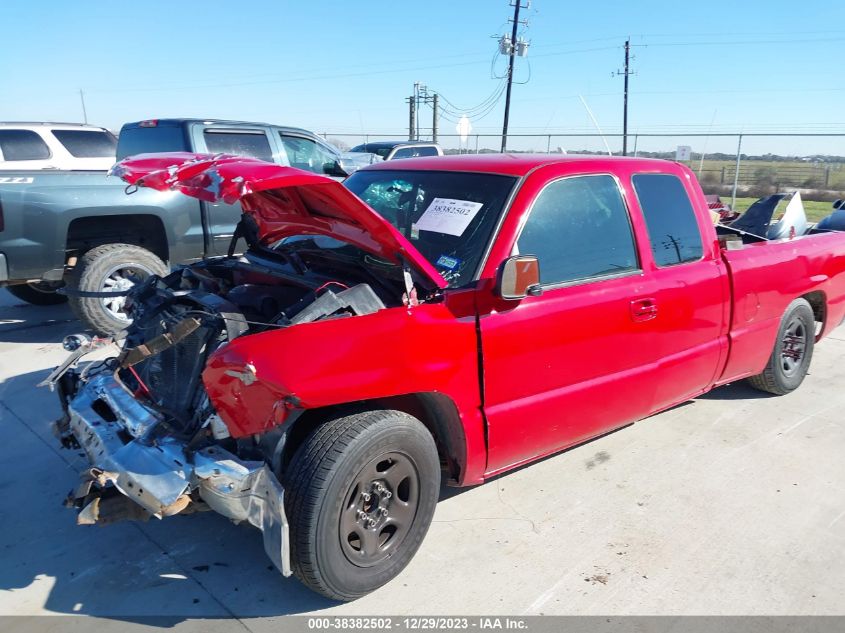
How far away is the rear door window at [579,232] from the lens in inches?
130

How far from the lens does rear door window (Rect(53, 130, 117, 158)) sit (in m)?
11.8

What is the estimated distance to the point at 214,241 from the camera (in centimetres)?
698

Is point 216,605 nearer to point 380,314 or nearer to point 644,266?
point 380,314

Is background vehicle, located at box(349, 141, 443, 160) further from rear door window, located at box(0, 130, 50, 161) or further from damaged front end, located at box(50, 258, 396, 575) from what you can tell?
damaged front end, located at box(50, 258, 396, 575)

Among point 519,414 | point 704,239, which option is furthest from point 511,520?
point 704,239

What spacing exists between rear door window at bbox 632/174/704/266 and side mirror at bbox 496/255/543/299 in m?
1.18

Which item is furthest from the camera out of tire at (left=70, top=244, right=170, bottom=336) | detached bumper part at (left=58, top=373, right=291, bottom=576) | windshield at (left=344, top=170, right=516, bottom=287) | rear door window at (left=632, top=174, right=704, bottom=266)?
tire at (left=70, top=244, right=170, bottom=336)

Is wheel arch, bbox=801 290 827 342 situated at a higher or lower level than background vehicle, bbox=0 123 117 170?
lower

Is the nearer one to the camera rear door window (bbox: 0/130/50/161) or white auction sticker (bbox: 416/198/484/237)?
white auction sticker (bbox: 416/198/484/237)

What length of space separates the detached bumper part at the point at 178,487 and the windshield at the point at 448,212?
1236 millimetres

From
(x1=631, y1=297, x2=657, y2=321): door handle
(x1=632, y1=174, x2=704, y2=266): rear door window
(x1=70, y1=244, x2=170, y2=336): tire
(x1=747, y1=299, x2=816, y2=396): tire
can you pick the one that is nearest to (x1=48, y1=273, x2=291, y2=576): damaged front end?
(x1=631, y1=297, x2=657, y2=321): door handle

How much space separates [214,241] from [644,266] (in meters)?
4.75

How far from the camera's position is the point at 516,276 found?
2900 mm

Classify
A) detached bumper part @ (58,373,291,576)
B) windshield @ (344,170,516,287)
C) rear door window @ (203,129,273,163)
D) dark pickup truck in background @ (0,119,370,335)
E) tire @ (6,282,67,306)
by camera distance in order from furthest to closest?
rear door window @ (203,129,273,163) < tire @ (6,282,67,306) < dark pickup truck in background @ (0,119,370,335) < windshield @ (344,170,516,287) < detached bumper part @ (58,373,291,576)
